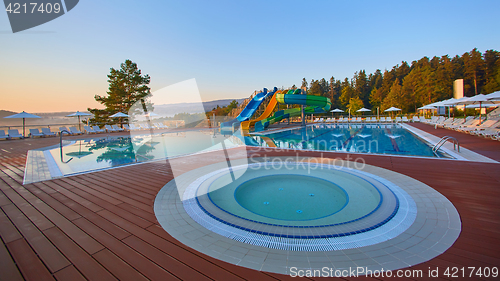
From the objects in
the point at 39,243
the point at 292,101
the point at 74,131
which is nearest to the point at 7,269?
the point at 39,243

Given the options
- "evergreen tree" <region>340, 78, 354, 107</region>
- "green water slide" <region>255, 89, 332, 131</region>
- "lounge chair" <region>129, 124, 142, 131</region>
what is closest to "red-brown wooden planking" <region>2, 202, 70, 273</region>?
"green water slide" <region>255, 89, 332, 131</region>

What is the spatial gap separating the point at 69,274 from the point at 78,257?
20 centimetres

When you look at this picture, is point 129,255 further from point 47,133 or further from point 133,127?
point 133,127

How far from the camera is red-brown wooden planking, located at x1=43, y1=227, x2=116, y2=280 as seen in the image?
1.40 meters

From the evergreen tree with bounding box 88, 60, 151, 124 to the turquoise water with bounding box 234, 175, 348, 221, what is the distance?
20896 millimetres

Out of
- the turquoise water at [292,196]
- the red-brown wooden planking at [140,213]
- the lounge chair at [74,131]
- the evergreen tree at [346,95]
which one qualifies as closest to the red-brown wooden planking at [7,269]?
the red-brown wooden planking at [140,213]

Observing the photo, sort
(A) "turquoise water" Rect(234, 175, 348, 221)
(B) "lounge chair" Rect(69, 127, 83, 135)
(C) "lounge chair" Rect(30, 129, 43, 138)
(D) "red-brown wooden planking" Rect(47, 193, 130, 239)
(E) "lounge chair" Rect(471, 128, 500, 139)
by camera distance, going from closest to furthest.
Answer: (D) "red-brown wooden planking" Rect(47, 193, 130, 239)
(A) "turquoise water" Rect(234, 175, 348, 221)
(E) "lounge chair" Rect(471, 128, 500, 139)
(C) "lounge chair" Rect(30, 129, 43, 138)
(B) "lounge chair" Rect(69, 127, 83, 135)

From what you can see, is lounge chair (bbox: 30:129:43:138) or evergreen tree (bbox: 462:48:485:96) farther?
evergreen tree (bbox: 462:48:485:96)

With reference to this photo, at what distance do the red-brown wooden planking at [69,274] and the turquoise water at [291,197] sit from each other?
2.07 metres

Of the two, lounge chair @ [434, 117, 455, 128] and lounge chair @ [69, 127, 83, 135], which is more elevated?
lounge chair @ [69, 127, 83, 135]

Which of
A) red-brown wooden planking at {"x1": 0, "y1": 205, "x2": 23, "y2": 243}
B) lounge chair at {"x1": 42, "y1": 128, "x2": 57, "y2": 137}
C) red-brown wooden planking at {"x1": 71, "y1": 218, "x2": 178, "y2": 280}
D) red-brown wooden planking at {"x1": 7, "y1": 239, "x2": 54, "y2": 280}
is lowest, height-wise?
red-brown wooden planking at {"x1": 71, "y1": 218, "x2": 178, "y2": 280}

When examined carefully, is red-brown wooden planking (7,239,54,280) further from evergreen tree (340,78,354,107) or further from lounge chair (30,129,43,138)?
evergreen tree (340,78,354,107)

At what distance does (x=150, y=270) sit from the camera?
56.6 inches

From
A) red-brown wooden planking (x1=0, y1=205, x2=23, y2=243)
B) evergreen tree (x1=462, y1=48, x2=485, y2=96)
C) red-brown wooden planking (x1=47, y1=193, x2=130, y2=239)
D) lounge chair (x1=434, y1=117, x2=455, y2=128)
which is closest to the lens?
red-brown wooden planking (x1=0, y1=205, x2=23, y2=243)
